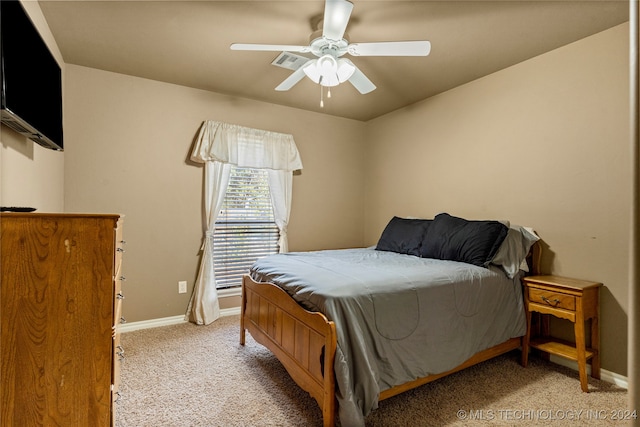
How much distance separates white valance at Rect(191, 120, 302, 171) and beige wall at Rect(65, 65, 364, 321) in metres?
0.13

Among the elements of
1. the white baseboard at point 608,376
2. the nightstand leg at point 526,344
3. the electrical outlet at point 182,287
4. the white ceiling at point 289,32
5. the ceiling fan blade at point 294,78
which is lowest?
the white baseboard at point 608,376

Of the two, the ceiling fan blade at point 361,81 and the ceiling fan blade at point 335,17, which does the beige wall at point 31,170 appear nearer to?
the ceiling fan blade at point 335,17

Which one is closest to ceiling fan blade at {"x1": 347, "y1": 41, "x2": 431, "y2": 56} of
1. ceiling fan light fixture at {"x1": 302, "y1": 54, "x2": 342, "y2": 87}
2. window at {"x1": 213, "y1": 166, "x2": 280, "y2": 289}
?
ceiling fan light fixture at {"x1": 302, "y1": 54, "x2": 342, "y2": 87}

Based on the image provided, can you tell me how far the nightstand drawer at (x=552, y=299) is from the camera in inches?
84.7

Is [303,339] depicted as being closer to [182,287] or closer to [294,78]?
[294,78]

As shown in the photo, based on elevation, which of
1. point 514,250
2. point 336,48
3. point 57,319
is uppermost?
point 336,48

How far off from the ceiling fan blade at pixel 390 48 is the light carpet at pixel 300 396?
7.09 ft

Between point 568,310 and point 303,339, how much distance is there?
5.86ft

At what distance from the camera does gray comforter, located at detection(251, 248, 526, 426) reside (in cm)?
165

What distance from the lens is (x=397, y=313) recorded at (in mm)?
1828

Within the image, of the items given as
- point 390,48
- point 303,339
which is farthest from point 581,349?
point 390,48

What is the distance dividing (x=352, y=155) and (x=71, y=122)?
3086mm

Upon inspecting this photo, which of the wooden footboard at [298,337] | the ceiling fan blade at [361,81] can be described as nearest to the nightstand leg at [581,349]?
the wooden footboard at [298,337]

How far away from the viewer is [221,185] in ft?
11.4
